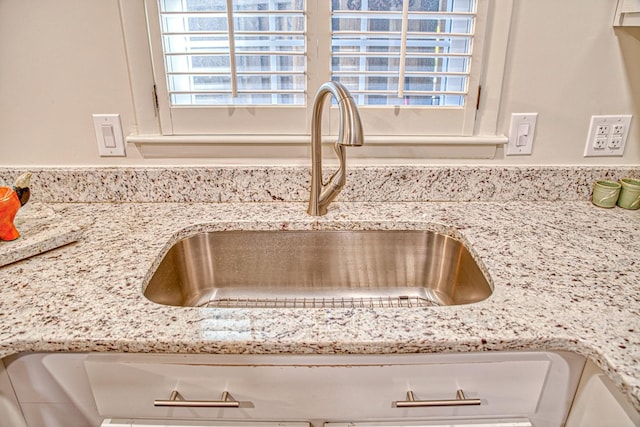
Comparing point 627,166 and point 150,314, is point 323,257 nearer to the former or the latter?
point 150,314

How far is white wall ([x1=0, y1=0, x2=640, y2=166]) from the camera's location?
1027mm

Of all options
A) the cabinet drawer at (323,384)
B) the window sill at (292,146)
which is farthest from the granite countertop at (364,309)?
the window sill at (292,146)

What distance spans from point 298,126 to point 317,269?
382 millimetres

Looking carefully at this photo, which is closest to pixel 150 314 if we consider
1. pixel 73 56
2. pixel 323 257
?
pixel 323 257

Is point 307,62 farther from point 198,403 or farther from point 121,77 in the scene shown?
point 198,403

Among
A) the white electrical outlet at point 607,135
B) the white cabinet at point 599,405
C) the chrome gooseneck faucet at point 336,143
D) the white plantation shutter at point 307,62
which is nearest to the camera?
the white cabinet at point 599,405

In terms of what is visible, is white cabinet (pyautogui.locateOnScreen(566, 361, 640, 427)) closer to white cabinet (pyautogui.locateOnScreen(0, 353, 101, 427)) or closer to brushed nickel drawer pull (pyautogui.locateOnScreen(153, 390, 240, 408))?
brushed nickel drawer pull (pyautogui.locateOnScreen(153, 390, 240, 408))

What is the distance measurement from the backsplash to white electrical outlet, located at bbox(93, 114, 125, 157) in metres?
0.05

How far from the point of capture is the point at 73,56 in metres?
1.06

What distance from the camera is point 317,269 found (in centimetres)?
109

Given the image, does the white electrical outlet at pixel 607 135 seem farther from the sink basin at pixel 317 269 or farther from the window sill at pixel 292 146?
the sink basin at pixel 317 269

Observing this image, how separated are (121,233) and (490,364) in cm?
82

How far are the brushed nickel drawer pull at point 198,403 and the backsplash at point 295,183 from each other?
586 mm

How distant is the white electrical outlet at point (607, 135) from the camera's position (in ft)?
3.67
